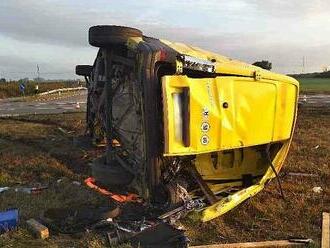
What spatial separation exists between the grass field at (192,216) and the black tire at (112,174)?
1.94ft

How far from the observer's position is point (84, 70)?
7.01m

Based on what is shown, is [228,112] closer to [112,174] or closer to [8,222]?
[112,174]

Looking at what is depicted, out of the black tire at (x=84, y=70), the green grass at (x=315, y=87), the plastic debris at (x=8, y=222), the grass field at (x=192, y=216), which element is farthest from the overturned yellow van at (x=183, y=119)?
the green grass at (x=315, y=87)

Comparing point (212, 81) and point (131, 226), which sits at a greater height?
point (212, 81)

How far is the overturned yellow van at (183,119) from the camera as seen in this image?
16.1ft

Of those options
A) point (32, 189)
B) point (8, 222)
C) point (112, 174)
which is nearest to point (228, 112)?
point (112, 174)

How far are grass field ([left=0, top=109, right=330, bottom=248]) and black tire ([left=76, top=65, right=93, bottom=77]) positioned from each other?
1.49 meters

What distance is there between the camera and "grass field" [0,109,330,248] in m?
4.94

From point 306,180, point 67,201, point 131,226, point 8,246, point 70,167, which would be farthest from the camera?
point 70,167

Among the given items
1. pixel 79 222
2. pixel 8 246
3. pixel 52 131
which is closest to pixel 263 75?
pixel 79 222

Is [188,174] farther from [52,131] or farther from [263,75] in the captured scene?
[52,131]

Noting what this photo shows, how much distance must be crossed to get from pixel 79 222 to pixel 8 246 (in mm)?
837

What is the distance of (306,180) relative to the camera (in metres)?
7.15

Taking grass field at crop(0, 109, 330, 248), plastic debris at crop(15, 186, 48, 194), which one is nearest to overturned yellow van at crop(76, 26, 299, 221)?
grass field at crop(0, 109, 330, 248)
